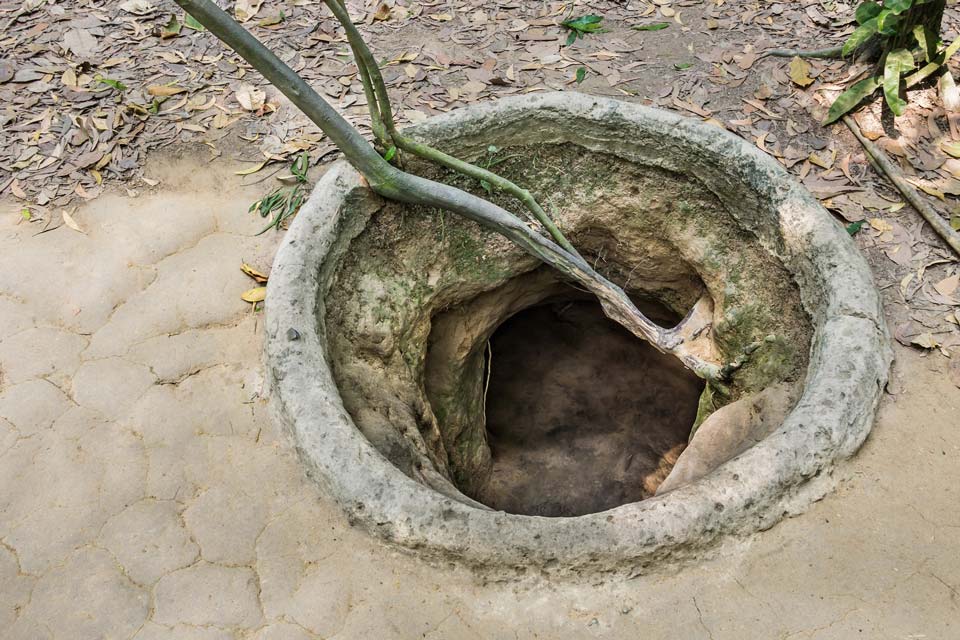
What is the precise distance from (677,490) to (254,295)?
164 centimetres

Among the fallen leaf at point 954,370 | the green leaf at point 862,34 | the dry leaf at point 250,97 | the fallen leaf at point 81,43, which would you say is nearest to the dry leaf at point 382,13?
the dry leaf at point 250,97

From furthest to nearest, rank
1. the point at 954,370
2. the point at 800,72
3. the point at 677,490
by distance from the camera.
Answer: the point at 800,72 < the point at 954,370 < the point at 677,490

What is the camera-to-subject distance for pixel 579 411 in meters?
4.36

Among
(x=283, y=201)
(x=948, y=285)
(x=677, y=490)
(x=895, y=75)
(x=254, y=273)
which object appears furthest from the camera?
(x=895, y=75)

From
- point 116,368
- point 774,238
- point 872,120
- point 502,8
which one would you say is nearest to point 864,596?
point 774,238

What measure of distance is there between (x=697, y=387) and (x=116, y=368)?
291 centimetres

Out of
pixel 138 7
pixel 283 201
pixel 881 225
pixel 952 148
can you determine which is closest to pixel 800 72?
pixel 952 148

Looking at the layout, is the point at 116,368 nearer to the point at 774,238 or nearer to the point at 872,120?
the point at 774,238

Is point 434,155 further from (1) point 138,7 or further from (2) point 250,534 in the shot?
(1) point 138,7

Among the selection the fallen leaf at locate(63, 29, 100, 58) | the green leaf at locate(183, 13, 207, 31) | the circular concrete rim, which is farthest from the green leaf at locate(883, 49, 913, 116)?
the fallen leaf at locate(63, 29, 100, 58)

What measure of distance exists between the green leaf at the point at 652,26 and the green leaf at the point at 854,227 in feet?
5.16

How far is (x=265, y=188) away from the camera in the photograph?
10.3ft

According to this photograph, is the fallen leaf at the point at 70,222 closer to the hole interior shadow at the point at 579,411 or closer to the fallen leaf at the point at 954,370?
the hole interior shadow at the point at 579,411

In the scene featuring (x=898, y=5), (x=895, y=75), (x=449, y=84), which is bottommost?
(x=449, y=84)
